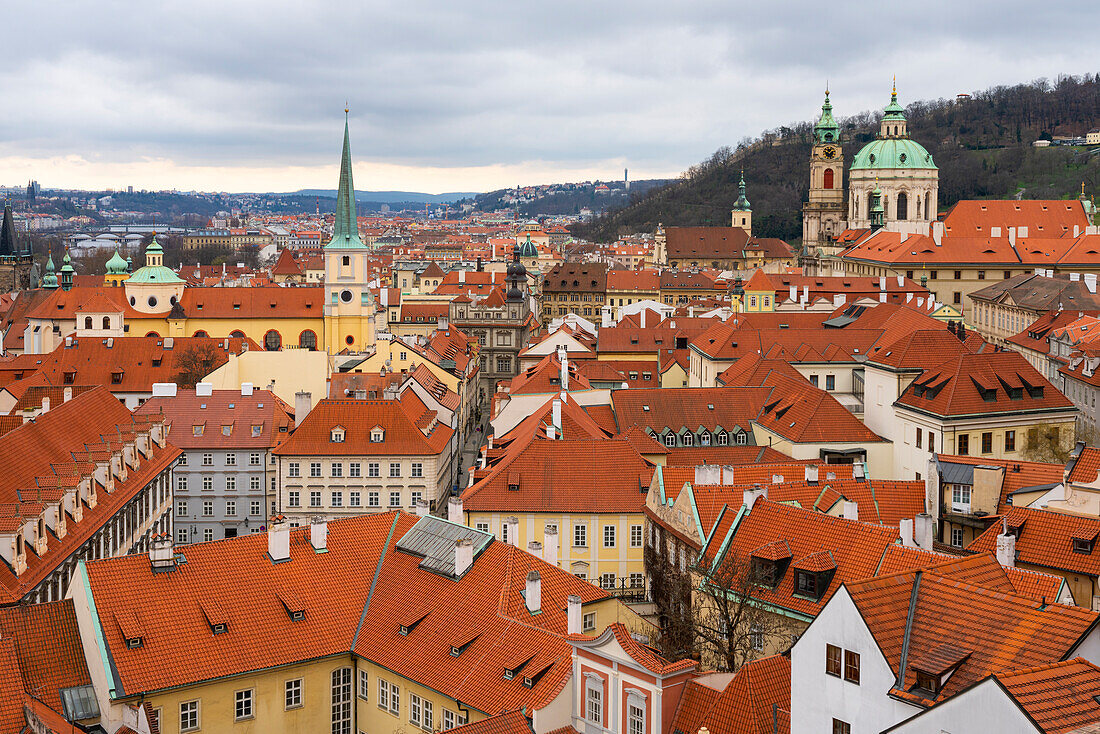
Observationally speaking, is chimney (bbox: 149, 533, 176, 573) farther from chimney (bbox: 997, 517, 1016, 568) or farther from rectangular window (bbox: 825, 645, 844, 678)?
chimney (bbox: 997, 517, 1016, 568)

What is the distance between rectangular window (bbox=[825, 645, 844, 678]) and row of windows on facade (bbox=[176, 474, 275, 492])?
44007mm

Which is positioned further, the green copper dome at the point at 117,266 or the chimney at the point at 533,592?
the green copper dome at the point at 117,266

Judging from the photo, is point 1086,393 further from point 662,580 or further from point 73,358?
point 73,358

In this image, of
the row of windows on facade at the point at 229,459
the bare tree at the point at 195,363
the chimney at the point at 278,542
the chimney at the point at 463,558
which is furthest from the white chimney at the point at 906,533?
the bare tree at the point at 195,363

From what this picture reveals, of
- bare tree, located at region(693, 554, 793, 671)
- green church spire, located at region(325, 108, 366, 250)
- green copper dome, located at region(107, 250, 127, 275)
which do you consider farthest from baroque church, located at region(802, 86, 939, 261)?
bare tree, located at region(693, 554, 793, 671)

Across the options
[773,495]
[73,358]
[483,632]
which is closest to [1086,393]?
[773,495]

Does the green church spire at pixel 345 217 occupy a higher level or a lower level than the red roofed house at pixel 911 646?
higher

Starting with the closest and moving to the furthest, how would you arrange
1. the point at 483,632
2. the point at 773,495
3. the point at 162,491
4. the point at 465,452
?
the point at 483,632 < the point at 773,495 < the point at 162,491 < the point at 465,452

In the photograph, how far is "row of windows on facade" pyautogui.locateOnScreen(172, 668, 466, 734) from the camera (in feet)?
111

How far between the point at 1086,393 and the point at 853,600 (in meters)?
48.1

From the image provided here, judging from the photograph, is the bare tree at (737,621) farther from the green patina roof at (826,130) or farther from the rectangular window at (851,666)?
the green patina roof at (826,130)

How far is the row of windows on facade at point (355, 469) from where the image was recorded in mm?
62000

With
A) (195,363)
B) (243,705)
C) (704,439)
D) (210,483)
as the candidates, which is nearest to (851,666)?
(243,705)

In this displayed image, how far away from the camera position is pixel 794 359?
7831cm
